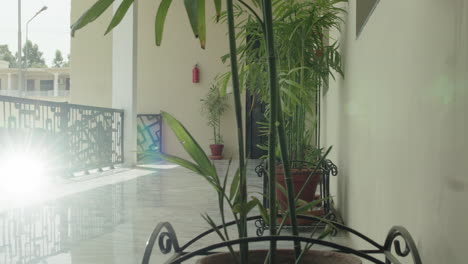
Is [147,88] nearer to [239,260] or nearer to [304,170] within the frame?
[304,170]

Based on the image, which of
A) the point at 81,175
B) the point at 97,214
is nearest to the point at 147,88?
the point at 81,175

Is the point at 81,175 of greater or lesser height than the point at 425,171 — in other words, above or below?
below

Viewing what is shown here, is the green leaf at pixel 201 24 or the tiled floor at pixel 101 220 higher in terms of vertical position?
the green leaf at pixel 201 24

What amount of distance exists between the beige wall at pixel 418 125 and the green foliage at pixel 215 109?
7583 millimetres

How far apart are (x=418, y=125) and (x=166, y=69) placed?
31.0ft

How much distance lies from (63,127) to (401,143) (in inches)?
226

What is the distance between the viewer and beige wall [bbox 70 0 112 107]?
10484 mm

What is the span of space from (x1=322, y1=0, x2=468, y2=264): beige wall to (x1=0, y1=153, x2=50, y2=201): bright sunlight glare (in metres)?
3.87

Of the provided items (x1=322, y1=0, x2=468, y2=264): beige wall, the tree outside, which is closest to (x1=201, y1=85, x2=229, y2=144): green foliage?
(x1=322, y1=0, x2=468, y2=264): beige wall

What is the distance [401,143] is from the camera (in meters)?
1.28

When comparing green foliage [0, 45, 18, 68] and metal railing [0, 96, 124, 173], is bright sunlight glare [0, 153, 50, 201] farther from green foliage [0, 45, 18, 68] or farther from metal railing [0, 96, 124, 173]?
green foliage [0, 45, 18, 68]

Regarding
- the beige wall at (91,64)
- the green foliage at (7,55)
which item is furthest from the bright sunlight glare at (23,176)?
the green foliage at (7,55)

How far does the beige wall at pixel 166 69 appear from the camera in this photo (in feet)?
33.0

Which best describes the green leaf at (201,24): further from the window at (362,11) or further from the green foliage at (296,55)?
the green foliage at (296,55)
